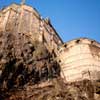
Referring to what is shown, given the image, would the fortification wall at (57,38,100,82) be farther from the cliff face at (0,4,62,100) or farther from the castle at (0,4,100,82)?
the cliff face at (0,4,62,100)

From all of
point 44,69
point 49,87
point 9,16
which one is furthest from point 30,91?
point 9,16

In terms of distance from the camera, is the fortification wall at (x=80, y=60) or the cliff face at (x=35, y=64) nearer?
the cliff face at (x=35, y=64)

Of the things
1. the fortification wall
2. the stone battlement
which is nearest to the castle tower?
the stone battlement

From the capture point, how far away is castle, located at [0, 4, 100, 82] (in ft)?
84.6

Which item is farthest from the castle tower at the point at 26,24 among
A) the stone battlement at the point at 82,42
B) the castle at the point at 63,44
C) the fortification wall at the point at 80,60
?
the fortification wall at the point at 80,60

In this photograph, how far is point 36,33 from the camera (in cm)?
3434

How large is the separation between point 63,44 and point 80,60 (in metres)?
4.87

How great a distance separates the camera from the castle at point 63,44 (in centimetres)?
2580

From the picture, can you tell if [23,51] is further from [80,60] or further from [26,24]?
[26,24]

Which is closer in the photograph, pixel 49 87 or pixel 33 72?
pixel 49 87

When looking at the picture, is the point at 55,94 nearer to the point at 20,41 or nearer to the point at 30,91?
the point at 30,91

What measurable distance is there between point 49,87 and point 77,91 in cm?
282

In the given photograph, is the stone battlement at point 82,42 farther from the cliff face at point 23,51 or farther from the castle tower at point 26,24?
the castle tower at point 26,24

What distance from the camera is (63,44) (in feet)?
100
